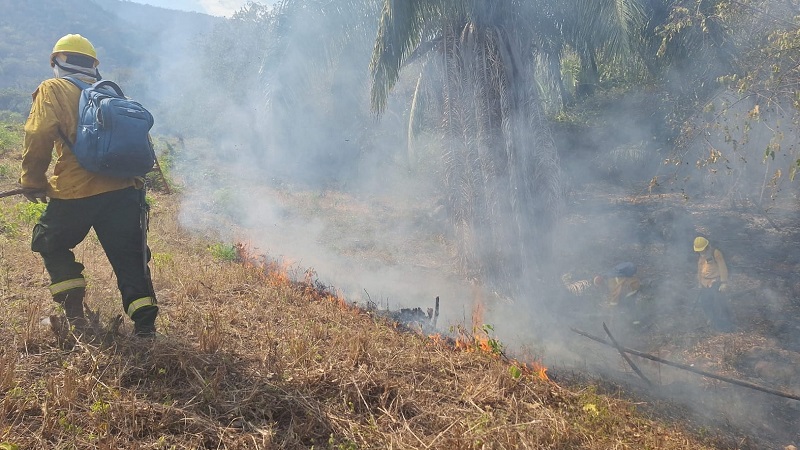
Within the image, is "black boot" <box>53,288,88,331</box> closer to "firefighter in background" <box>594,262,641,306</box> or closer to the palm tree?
the palm tree

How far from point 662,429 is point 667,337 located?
3.69 metres

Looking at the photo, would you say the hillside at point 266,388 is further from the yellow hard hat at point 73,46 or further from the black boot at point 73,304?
the yellow hard hat at point 73,46

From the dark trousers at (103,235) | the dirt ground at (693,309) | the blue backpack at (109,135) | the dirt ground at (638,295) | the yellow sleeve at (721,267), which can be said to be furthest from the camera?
the yellow sleeve at (721,267)

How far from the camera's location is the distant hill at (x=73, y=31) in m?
44.9

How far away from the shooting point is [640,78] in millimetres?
9578

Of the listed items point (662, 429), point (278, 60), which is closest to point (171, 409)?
point (662, 429)

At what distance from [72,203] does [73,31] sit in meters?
65.2

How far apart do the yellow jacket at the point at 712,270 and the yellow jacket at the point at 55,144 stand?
7.11m

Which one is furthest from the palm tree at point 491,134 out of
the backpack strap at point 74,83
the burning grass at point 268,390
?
the backpack strap at point 74,83

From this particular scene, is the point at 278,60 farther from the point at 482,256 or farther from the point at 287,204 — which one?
the point at 482,256

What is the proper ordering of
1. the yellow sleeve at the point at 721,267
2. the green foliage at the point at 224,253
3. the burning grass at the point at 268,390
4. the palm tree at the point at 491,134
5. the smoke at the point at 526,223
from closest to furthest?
the burning grass at the point at 268,390
the green foliage at the point at 224,253
the smoke at the point at 526,223
the yellow sleeve at the point at 721,267
the palm tree at the point at 491,134

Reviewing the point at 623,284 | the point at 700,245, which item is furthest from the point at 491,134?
the point at 700,245

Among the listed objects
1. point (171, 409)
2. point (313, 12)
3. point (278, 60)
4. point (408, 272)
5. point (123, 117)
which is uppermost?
point (313, 12)

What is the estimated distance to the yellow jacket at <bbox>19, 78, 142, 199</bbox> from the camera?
265 cm
